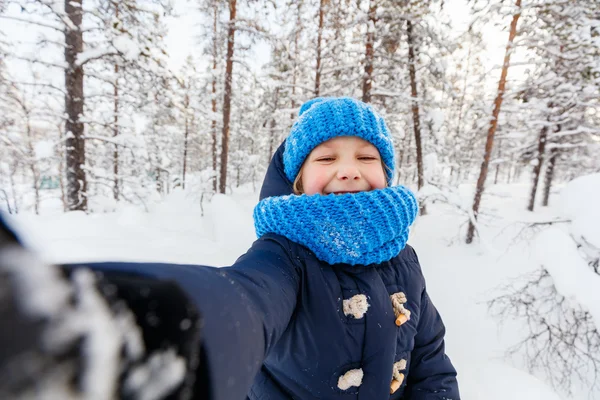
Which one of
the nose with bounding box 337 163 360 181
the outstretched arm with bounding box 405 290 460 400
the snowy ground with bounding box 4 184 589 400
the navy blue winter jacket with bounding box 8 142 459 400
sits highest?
the nose with bounding box 337 163 360 181

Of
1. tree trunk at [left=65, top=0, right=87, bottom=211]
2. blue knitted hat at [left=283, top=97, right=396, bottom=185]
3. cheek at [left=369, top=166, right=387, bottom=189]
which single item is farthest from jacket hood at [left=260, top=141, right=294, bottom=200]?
tree trunk at [left=65, top=0, right=87, bottom=211]

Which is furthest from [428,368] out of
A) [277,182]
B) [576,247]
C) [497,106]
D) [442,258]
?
[497,106]

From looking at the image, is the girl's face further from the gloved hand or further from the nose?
Result: the gloved hand

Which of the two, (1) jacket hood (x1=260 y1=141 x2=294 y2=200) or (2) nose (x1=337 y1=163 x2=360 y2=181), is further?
(1) jacket hood (x1=260 y1=141 x2=294 y2=200)

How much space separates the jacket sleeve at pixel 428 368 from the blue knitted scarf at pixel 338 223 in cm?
60

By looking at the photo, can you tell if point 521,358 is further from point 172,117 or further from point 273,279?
point 172,117

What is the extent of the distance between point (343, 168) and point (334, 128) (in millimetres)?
246

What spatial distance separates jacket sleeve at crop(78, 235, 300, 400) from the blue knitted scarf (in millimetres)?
400

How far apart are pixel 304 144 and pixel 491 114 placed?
33.2 ft

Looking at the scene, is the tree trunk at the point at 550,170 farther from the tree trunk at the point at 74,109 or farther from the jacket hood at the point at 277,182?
the tree trunk at the point at 74,109

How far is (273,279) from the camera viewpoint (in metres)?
0.99

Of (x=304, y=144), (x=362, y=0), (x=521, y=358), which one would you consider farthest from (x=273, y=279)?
(x=362, y=0)

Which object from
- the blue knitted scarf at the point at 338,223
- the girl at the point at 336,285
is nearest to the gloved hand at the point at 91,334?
the girl at the point at 336,285

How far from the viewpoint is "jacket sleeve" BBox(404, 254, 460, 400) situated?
1531mm
